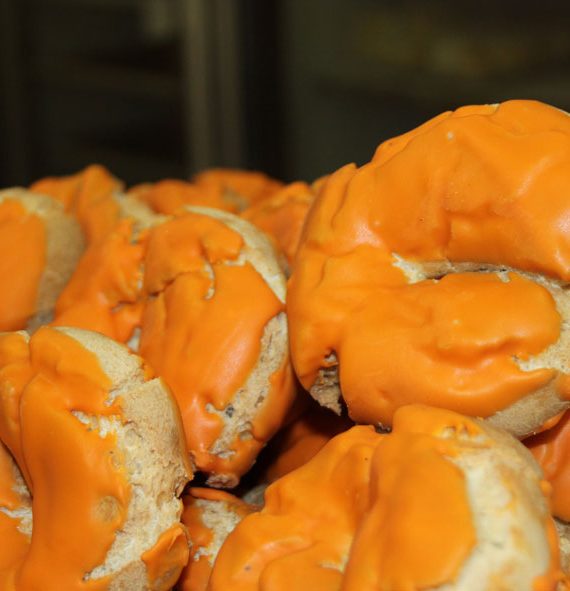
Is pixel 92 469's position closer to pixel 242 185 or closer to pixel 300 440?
pixel 300 440

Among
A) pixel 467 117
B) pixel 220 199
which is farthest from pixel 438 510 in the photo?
pixel 220 199

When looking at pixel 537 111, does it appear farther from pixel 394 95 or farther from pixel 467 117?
pixel 394 95

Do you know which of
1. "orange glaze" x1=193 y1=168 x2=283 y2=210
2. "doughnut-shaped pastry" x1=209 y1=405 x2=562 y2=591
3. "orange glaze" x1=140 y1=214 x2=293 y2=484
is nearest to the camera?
"doughnut-shaped pastry" x1=209 y1=405 x2=562 y2=591

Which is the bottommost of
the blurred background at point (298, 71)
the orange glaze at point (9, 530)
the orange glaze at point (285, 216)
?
the blurred background at point (298, 71)

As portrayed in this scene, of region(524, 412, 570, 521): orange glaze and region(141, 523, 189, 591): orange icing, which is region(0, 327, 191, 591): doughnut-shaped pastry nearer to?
region(141, 523, 189, 591): orange icing

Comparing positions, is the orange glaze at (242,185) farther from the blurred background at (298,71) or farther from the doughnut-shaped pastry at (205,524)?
the blurred background at (298,71)

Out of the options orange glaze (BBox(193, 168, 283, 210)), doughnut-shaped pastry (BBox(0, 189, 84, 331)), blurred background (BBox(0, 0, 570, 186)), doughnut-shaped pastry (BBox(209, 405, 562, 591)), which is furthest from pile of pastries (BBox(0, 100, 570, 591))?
blurred background (BBox(0, 0, 570, 186))

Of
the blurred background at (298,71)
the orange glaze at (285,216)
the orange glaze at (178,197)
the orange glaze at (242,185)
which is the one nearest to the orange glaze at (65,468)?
the orange glaze at (285,216)
